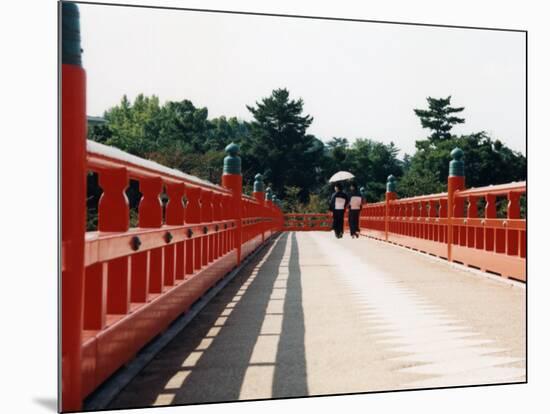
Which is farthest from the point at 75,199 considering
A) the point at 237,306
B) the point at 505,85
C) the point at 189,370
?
the point at 505,85

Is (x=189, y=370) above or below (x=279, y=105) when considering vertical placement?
below

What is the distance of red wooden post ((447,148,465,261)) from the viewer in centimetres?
1172

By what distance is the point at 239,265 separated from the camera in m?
10.9

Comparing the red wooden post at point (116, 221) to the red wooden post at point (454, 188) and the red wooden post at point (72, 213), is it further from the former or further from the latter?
the red wooden post at point (454, 188)

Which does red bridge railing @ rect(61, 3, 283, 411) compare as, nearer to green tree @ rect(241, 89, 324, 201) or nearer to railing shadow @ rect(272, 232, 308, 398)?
railing shadow @ rect(272, 232, 308, 398)

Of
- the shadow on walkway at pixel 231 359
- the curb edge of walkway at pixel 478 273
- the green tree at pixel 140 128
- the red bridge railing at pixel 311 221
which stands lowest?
the shadow on walkway at pixel 231 359

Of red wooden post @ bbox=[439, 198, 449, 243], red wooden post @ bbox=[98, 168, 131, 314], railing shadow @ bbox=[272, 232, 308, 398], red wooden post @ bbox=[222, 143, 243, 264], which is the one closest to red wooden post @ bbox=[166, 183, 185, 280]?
railing shadow @ bbox=[272, 232, 308, 398]

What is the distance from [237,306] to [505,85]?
9.57ft

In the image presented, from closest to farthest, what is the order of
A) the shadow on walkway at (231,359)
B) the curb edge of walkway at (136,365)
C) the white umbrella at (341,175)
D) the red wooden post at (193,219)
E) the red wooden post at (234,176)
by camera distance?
1. the curb edge of walkway at (136,365)
2. the shadow on walkway at (231,359)
3. the red wooden post at (193,219)
4. the white umbrella at (341,175)
5. the red wooden post at (234,176)

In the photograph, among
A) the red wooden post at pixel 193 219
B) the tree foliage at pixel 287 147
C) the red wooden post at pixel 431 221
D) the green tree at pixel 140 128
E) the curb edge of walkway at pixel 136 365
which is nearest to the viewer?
the curb edge of walkway at pixel 136 365

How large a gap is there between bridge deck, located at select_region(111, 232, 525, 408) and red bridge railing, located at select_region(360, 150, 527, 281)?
0.54 meters

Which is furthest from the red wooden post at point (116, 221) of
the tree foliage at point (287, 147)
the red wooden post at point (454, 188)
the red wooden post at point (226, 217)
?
the red wooden post at point (454, 188)

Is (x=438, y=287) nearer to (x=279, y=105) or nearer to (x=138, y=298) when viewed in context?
(x=279, y=105)

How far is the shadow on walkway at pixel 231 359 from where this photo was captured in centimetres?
386
